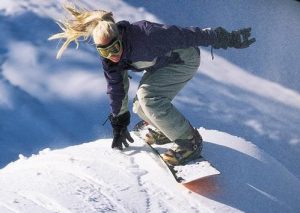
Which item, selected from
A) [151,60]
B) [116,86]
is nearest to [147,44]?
[151,60]

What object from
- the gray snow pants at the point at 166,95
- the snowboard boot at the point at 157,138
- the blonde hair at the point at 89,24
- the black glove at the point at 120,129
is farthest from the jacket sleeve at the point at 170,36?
the snowboard boot at the point at 157,138

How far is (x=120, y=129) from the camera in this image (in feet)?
14.7

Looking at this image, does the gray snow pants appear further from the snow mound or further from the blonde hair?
the blonde hair

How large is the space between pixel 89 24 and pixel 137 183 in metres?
1.00

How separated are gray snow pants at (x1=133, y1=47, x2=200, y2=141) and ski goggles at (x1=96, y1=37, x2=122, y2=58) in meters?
0.33

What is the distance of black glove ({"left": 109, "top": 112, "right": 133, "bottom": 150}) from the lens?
4.48 metres

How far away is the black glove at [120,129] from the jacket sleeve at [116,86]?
0.05m

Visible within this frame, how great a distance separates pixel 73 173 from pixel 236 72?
4.98m

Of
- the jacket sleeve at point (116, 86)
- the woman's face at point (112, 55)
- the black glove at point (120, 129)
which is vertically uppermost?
the woman's face at point (112, 55)

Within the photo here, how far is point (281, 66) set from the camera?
317 inches

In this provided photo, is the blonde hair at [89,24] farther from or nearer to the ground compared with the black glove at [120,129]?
farther from the ground

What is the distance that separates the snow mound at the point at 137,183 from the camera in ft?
12.3

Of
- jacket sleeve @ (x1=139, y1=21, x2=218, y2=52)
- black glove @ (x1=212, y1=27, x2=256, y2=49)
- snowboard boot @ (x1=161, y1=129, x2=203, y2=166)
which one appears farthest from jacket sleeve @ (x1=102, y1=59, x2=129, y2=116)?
black glove @ (x1=212, y1=27, x2=256, y2=49)

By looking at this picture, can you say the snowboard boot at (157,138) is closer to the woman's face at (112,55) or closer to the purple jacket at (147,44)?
the purple jacket at (147,44)
